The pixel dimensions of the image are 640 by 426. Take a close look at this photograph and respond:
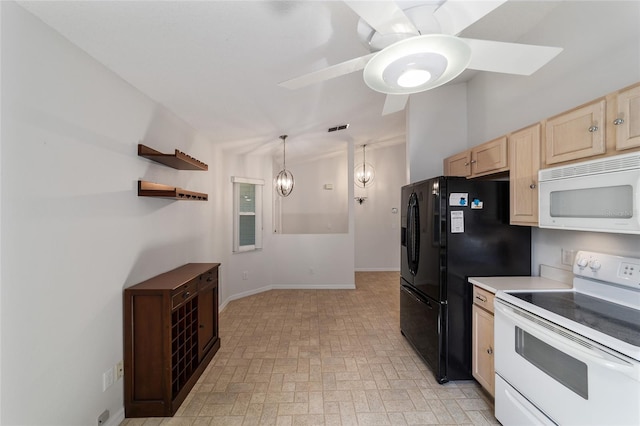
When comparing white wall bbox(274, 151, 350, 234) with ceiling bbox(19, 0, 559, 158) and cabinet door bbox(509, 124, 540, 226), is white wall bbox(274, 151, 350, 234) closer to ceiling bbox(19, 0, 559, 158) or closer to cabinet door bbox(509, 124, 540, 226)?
ceiling bbox(19, 0, 559, 158)

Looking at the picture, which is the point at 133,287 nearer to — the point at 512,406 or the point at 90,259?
the point at 90,259

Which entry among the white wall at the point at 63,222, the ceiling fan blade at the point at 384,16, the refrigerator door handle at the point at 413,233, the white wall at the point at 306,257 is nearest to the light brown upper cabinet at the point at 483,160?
the refrigerator door handle at the point at 413,233

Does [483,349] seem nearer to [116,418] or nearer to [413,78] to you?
[413,78]

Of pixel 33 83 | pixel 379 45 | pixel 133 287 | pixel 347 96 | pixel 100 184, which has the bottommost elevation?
pixel 133 287

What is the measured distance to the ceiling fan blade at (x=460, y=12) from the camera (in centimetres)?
98

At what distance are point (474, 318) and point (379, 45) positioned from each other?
7.09ft

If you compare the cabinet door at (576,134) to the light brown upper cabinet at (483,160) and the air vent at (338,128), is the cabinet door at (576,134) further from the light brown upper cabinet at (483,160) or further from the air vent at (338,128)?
the air vent at (338,128)

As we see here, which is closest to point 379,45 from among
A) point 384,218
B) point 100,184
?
point 100,184

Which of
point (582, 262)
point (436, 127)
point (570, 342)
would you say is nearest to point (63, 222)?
point (570, 342)

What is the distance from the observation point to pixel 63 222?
4.91 ft

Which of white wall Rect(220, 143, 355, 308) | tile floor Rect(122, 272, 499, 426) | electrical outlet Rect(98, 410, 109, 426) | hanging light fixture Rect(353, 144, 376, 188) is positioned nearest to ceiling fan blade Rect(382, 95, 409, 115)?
tile floor Rect(122, 272, 499, 426)

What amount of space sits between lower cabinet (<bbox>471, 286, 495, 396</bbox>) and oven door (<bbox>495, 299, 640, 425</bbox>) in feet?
0.60

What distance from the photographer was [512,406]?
5.53 ft

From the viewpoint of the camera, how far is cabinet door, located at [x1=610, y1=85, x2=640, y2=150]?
1.29 meters
